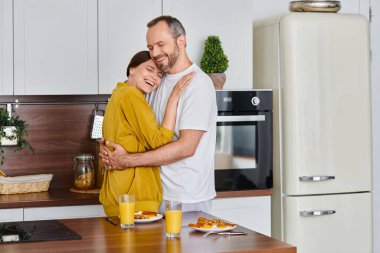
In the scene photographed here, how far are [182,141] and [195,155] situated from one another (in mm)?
142

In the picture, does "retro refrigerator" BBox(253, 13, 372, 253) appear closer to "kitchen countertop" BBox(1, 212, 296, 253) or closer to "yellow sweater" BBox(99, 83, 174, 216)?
"yellow sweater" BBox(99, 83, 174, 216)

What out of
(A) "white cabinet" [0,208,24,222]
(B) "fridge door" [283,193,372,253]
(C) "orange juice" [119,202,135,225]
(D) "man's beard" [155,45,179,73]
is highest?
(D) "man's beard" [155,45,179,73]

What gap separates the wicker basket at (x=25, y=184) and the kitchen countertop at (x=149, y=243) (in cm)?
134

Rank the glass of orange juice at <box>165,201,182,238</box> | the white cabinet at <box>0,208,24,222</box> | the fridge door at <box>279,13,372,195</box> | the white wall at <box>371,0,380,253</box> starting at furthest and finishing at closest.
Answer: the white wall at <box>371,0,380,253</box> < the fridge door at <box>279,13,372,195</box> < the white cabinet at <box>0,208,24,222</box> < the glass of orange juice at <box>165,201,182,238</box>

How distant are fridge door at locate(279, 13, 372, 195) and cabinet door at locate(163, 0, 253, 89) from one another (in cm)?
25

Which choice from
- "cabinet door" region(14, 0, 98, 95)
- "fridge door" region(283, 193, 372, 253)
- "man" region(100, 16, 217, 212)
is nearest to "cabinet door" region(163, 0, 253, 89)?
"cabinet door" region(14, 0, 98, 95)

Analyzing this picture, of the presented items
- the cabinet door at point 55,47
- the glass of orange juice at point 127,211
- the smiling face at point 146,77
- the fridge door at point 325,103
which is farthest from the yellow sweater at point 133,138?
the fridge door at point 325,103

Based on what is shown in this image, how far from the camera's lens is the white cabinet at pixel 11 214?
3.70 meters

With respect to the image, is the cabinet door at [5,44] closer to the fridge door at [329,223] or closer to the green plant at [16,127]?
the green plant at [16,127]

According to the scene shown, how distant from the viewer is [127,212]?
104 inches

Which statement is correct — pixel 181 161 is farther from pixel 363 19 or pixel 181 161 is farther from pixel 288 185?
pixel 363 19

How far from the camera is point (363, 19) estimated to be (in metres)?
4.36

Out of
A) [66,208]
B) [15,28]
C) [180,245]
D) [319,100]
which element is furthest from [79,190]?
[180,245]

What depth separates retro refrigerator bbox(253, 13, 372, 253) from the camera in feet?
13.7
